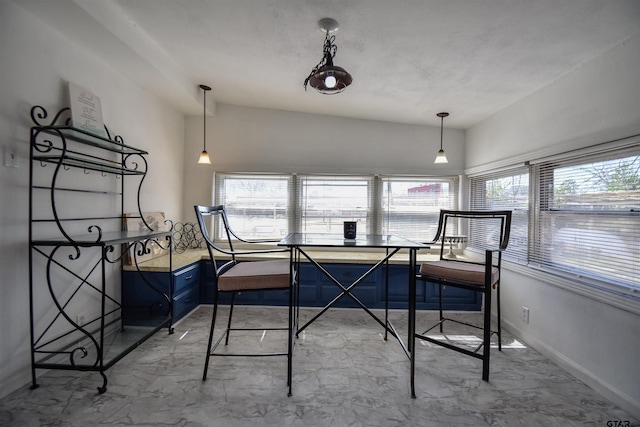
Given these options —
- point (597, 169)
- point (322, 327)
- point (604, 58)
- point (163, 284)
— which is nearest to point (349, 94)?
point (604, 58)

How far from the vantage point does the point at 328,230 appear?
149 inches

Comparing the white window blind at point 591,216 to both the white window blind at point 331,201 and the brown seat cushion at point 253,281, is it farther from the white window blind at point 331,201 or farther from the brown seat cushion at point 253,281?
the brown seat cushion at point 253,281

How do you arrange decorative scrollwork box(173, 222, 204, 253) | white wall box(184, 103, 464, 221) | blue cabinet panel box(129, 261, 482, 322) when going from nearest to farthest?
1. blue cabinet panel box(129, 261, 482, 322)
2. decorative scrollwork box(173, 222, 204, 253)
3. white wall box(184, 103, 464, 221)

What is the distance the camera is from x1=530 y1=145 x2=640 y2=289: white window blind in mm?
1794

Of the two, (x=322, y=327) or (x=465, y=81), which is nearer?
(x=465, y=81)

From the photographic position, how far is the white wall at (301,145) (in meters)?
3.72

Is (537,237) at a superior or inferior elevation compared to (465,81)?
inferior

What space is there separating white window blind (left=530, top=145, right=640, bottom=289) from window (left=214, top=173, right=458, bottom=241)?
137 cm

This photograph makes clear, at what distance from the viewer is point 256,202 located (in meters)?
3.81

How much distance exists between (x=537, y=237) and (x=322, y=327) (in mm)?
2169

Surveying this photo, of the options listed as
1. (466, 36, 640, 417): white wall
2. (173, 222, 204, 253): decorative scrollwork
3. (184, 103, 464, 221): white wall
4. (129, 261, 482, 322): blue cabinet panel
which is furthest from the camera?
(184, 103, 464, 221): white wall

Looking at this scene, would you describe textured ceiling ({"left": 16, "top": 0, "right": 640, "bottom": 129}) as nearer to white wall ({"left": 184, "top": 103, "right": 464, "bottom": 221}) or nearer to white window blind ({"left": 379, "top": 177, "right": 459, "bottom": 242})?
white wall ({"left": 184, "top": 103, "right": 464, "bottom": 221})

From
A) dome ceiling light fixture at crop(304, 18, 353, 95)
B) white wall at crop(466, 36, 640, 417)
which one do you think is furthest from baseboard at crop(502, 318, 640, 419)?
dome ceiling light fixture at crop(304, 18, 353, 95)

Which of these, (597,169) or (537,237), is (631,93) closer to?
(597,169)
